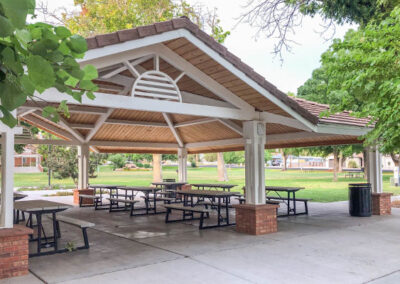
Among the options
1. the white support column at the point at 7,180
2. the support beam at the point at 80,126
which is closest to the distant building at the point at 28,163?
the support beam at the point at 80,126

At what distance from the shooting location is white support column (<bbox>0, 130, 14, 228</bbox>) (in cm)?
506

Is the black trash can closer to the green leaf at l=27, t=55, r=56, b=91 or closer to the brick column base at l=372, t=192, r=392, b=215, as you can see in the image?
the brick column base at l=372, t=192, r=392, b=215

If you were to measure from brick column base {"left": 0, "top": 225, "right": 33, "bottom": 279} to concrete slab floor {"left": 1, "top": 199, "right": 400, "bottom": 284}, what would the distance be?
6.4 inches

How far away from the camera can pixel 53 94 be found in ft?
16.8

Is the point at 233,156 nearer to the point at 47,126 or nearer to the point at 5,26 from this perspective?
the point at 47,126

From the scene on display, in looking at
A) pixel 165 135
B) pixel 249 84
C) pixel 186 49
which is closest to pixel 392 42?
pixel 249 84

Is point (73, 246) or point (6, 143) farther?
point (73, 246)

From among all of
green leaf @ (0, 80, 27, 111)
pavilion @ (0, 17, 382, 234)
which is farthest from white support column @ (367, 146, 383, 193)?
green leaf @ (0, 80, 27, 111)

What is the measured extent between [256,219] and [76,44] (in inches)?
277

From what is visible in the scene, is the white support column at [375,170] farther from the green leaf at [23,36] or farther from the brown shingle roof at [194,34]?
the green leaf at [23,36]

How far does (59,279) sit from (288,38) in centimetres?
790

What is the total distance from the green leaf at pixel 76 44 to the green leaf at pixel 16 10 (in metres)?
0.23

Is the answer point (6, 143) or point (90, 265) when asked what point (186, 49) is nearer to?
point (6, 143)

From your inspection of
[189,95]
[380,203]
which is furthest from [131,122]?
[380,203]
